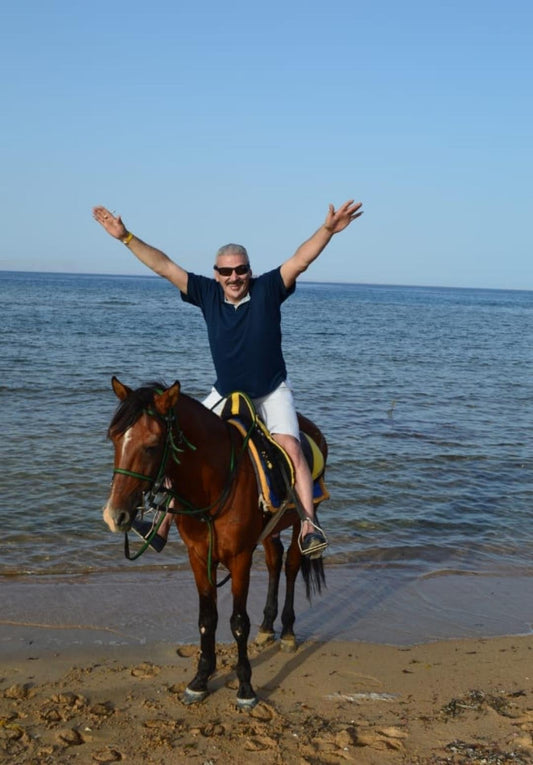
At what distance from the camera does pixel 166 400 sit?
14.8ft

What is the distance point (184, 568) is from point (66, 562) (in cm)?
132

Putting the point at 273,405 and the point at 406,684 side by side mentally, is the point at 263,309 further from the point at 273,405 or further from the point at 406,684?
the point at 406,684

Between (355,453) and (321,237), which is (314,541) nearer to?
(321,237)

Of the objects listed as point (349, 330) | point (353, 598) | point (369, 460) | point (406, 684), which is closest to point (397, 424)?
point (369, 460)

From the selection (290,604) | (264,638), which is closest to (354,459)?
(290,604)

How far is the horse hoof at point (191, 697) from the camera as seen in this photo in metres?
5.34

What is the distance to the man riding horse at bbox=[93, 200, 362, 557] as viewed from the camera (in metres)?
5.36

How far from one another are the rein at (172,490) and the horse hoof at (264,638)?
5.04ft

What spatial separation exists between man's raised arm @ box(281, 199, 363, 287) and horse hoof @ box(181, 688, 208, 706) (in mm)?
3133

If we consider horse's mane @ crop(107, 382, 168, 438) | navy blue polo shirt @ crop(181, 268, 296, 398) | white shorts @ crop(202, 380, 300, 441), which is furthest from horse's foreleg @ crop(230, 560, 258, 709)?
horse's mane @ crop(107, 382, 168, 438)

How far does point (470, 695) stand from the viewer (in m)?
5.49

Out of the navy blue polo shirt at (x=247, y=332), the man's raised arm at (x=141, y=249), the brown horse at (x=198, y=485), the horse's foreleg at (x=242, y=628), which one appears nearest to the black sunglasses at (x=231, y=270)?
the navy blue polo shirt at (x=247, y=332)

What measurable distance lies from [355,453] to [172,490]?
902 cm

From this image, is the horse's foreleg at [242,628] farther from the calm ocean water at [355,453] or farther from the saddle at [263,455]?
the calm ocean water at [355,453]
